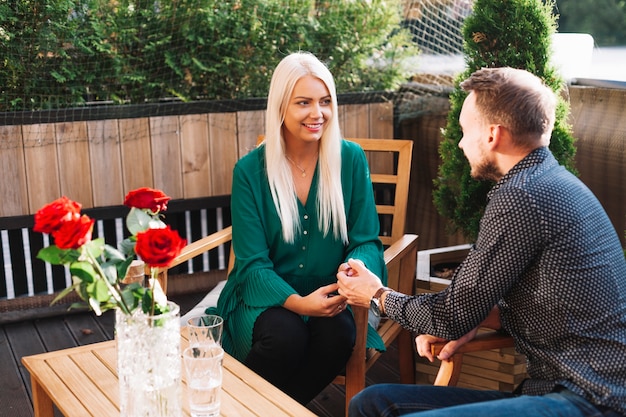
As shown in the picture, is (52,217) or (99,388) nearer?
(52,217)

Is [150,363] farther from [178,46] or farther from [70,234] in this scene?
[178,46]

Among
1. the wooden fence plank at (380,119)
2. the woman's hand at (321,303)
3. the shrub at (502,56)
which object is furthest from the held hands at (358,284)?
the wooden fence plank at (380,119)

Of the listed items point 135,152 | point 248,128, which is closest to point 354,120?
point 248,128

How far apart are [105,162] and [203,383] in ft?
7.47

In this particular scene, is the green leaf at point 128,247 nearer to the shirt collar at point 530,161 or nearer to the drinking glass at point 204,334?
the drinking glass at point 204,334

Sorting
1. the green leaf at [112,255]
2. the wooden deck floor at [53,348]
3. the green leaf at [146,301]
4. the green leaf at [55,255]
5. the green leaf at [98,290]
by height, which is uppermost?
the green leaf at [55,255]

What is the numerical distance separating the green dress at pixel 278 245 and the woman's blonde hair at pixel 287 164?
0.03 meters

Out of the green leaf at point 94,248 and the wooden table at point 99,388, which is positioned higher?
the green leaf at point 94,248

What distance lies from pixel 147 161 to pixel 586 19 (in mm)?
14367

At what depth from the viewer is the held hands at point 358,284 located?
2.04 m

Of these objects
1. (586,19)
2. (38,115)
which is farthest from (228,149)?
(586,19)

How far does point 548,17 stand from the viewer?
2887 mm

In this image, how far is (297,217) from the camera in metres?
2.55

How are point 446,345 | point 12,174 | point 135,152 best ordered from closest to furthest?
point 446,345 < point 12,174 < point 135,152
